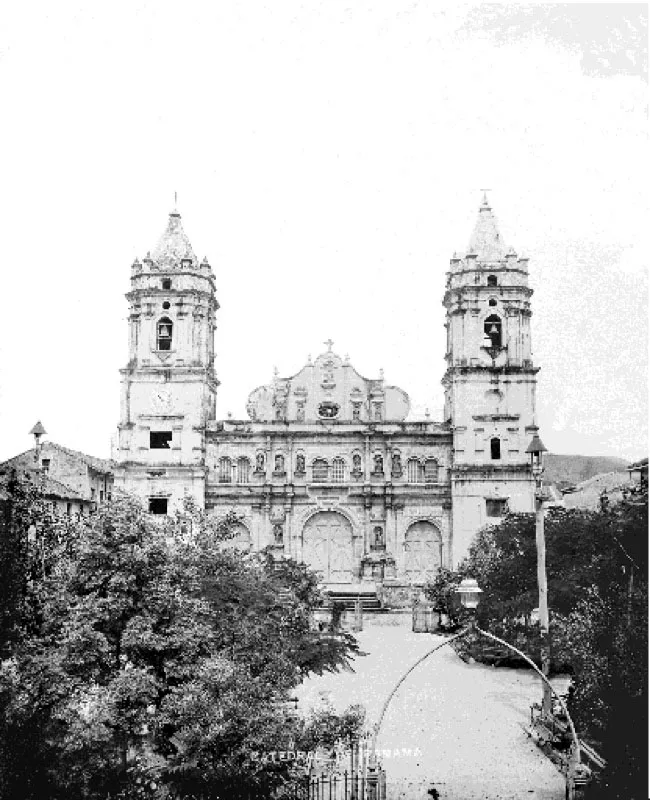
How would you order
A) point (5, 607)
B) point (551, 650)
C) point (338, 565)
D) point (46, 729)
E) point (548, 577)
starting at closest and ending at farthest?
point (46, 729)
point (5, 607)
point (551, 650)
point (548, 577)
point (338, 565)

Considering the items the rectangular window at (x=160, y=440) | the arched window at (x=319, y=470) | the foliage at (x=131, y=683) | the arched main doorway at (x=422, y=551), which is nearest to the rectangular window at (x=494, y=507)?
the arched main doorway at (x=422, y=551)

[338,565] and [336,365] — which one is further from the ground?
[336,365]

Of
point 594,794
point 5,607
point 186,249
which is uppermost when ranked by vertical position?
point 186,249

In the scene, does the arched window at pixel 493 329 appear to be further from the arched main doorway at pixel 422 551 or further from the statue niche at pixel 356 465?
the arched main doorway at pixel 422 551

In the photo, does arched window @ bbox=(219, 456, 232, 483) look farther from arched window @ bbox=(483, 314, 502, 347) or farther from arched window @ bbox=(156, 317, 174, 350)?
arched window @ bbox=(483, 314, 502, 347)

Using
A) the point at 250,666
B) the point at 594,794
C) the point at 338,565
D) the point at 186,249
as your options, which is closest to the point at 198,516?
the point at 250,666

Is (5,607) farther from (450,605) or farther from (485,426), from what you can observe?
(485,426)

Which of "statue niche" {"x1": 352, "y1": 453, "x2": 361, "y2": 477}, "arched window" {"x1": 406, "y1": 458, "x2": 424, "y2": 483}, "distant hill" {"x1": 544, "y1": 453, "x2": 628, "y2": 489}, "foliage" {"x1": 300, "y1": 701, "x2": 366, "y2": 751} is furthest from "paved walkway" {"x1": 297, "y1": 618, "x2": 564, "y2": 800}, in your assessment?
"distant hill" {"x1": 544, "y1": 453, "x2": 628, "y2": 489}
